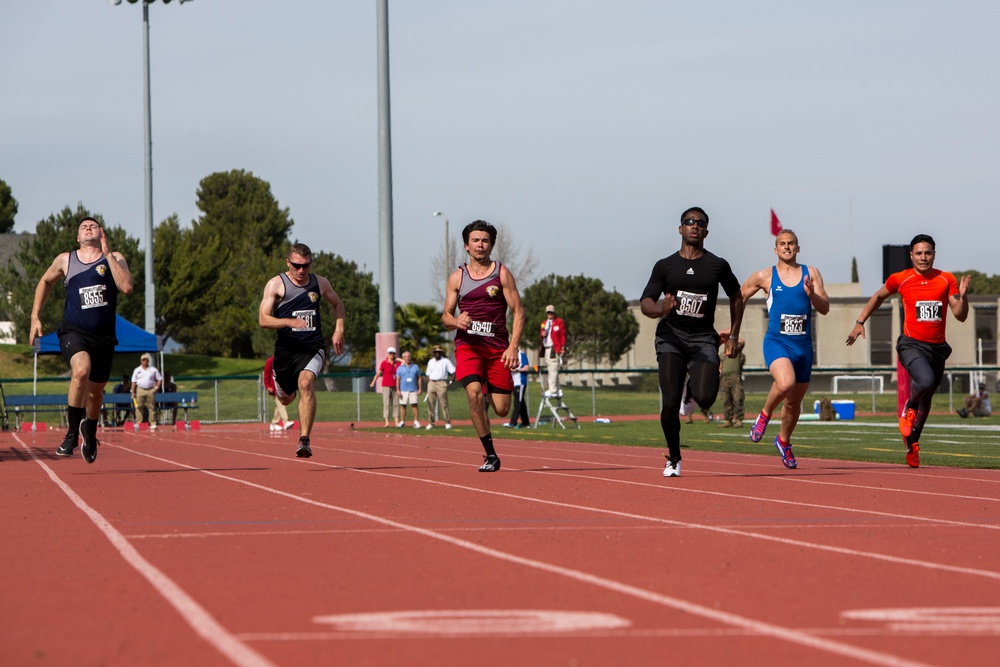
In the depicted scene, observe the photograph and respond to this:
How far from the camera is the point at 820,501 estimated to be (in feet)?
31.3

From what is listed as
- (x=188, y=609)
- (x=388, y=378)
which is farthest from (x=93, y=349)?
(x=388, y=378)

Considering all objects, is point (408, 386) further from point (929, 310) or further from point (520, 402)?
point (929, 310)

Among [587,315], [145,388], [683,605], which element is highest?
[587,315]

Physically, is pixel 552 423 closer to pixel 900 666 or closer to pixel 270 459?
pixel 270 459

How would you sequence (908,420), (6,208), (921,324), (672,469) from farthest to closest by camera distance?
1. (6,208)
2. (921,324)
3. (908,420)
4. (672,469)

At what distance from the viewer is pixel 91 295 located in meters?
12.2

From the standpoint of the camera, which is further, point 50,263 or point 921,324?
point 50,263

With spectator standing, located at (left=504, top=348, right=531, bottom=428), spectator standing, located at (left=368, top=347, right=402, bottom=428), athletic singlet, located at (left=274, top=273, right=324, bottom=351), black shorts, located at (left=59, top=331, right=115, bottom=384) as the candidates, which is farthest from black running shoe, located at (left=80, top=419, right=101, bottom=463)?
spectator standing, located at (left=368, top=347, right=402, bottom=428)

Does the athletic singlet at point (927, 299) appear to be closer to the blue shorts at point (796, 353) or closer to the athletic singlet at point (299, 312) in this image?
the blue shorts at point (796, 353)

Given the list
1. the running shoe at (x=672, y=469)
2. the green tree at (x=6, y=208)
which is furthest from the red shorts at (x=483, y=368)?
the green tree at (x=6, y=208)

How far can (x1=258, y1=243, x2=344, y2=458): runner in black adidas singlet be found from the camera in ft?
41.7

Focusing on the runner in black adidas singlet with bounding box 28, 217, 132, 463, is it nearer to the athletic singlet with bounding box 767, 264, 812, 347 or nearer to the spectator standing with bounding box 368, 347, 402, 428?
the athletic singlet with bounding box 767, 264, 812, 347

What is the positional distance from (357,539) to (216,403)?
28941mm

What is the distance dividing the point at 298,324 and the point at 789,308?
430 cm
